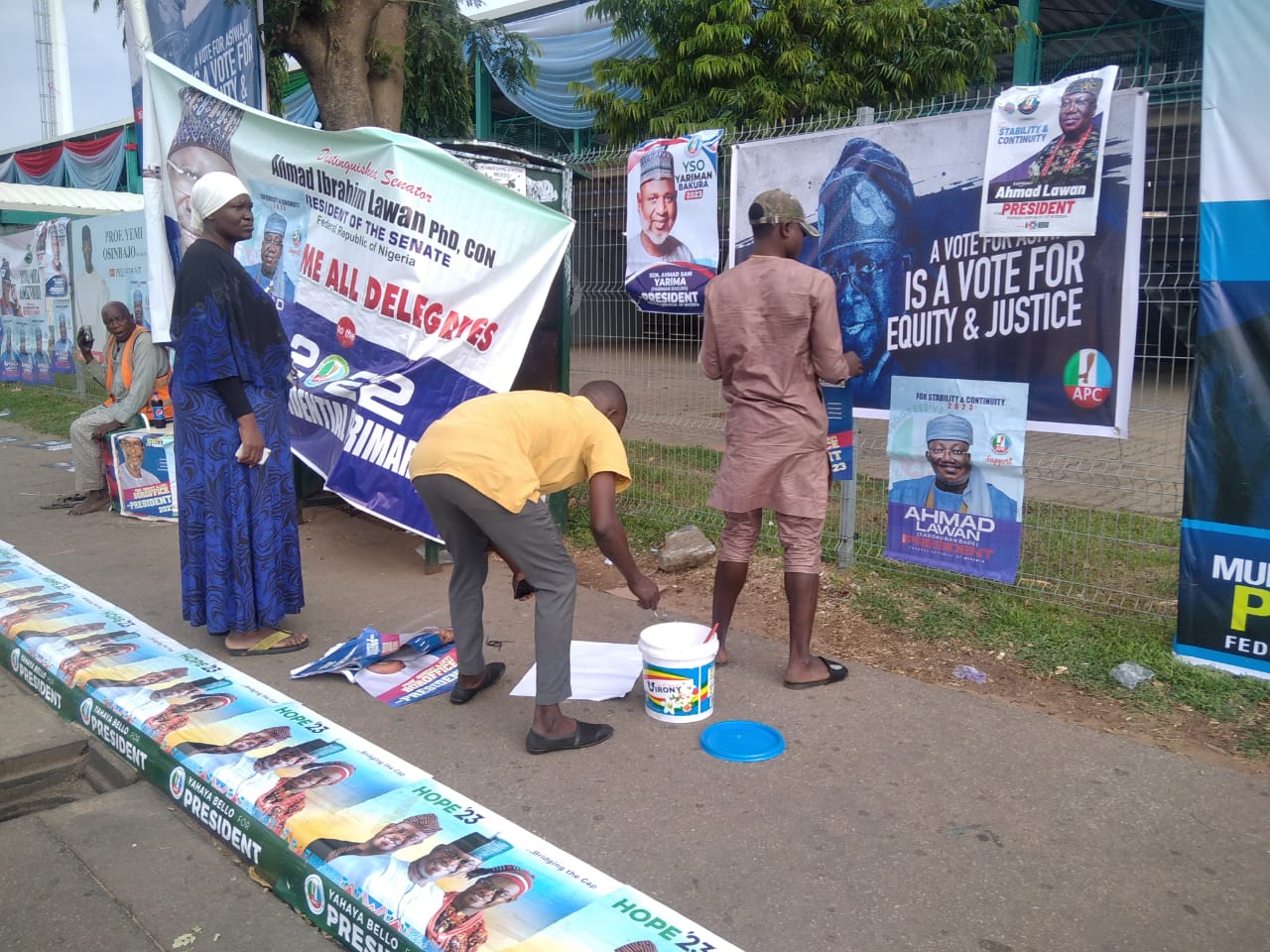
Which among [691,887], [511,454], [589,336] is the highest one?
[589,336]

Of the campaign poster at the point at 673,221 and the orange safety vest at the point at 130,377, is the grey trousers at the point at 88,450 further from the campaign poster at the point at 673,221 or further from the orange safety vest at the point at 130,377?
the campaign poster at the point at 673,221

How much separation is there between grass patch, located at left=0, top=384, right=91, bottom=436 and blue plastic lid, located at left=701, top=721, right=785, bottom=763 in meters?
9.90

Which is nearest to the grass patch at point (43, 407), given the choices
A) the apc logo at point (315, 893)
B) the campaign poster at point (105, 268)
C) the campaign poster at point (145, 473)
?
the campaign poster at point (105, 268)

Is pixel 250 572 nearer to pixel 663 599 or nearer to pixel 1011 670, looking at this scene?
pixel 663 599

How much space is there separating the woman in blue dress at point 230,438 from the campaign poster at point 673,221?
229 centimetres

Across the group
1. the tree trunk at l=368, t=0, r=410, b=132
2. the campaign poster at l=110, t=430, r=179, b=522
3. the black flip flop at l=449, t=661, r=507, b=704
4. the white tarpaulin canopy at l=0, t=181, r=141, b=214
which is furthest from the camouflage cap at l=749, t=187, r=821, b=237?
the white tarpaulin canopy at l=0, t=181, r=141, b=214

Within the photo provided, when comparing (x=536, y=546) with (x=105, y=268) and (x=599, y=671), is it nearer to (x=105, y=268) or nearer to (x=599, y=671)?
(x=599, y=671)

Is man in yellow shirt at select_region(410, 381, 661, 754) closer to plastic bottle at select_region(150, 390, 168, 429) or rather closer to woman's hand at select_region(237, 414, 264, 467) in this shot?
woman's hand at select_region(237, 414, 264, 467)

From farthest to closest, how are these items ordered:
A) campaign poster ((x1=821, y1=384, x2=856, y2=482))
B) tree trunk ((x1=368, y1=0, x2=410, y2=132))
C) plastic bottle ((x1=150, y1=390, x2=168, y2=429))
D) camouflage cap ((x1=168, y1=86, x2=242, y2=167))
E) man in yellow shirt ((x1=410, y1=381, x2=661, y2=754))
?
tree trunk ((x1=368, y1=0, x2=410, y2=132)) < plastic bottle ((x1=150, y1=390, x2=168, y2=429)) < camouflage cap ((x1=168, y1=86, x2=242, y2=167)) < campaign poster ((x1=821, y1=384, x2=856, y2=482)) < man in yellow shirt ((x1=410, y1=381, x2=661, y2=754))

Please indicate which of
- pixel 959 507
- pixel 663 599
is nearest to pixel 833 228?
pixel 959 507

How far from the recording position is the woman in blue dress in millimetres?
4047

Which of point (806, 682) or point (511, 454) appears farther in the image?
point (806, 682)

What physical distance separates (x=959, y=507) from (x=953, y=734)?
1450 millimetres

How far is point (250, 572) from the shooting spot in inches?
169
